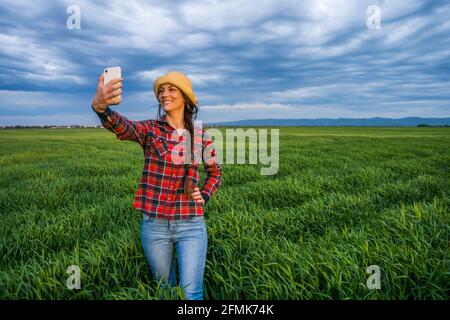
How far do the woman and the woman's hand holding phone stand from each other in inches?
7.4

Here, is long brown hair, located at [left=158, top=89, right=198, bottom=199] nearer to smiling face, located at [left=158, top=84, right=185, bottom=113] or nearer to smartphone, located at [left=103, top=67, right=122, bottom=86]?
smiling face, located at [left=158, top=84, right=185, bottom=113]

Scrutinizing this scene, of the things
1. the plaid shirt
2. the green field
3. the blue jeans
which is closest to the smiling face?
the plaid shirt

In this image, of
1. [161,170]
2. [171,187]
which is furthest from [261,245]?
[161,170]

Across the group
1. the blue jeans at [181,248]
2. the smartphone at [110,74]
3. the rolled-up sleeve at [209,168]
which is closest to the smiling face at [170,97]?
the rolled-up sleeve at [209,168]

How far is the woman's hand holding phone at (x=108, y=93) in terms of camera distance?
2240mm

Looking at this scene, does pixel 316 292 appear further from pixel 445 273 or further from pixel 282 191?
pixel 282 191

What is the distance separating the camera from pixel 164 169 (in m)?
2.77

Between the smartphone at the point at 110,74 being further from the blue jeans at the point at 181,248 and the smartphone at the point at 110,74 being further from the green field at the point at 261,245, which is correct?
the green field at the point at 261,245

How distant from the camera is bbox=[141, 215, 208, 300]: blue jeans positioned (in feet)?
8.56

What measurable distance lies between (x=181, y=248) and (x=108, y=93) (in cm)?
137

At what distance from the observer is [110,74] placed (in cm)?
227

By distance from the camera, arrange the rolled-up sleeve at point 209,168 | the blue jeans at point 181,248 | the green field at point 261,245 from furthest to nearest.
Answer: the rolled-up sleeve at point 209,168 → the green field at point 261,245 → the blue jeans at point 181,248

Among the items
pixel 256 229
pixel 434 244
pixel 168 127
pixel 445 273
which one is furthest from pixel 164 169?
pixel 434 244
